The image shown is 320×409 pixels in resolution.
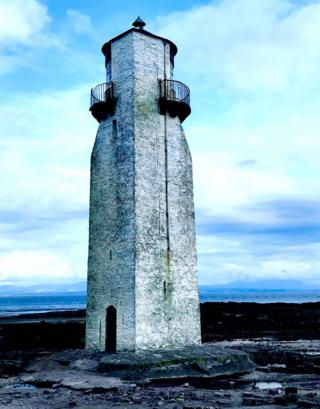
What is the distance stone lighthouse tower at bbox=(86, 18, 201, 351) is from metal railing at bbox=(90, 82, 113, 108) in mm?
48

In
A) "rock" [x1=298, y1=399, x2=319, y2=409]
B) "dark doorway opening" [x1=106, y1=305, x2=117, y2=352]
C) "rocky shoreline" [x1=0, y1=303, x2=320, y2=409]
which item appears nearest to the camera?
"rock" [x1=298, y1=399, x2=319, y2=409]

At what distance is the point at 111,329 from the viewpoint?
20.2m

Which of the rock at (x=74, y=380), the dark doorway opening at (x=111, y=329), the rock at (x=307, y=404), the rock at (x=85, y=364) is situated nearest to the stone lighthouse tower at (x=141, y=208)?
the dark doorway opening at (x=111, y=329)

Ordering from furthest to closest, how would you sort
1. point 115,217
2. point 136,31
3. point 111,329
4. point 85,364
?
point 136,31 → point 115,217 → point 111,329 → point 85,364

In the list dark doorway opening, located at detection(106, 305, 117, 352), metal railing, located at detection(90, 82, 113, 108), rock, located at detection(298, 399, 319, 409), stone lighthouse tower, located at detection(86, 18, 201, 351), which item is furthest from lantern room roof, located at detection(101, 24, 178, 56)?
rock, located at detection(298, 399, 319, 409)

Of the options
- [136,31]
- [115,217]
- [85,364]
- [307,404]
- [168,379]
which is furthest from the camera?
[136,31]

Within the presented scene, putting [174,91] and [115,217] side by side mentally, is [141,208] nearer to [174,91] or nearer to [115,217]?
[115,217]

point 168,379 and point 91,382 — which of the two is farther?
point 168,379

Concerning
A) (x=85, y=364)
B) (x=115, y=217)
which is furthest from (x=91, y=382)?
(x=115, y=217)

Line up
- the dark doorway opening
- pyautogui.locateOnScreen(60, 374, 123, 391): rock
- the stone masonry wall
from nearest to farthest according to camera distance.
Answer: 1. pyautogui.locateOnScreen(60, 374, 123, 391): rock
2. the stone masonry wall
3. the dark doorway opening

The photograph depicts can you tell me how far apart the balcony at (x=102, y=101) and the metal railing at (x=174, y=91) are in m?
2.22

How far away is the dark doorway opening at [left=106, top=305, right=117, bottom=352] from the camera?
20078 millimetres

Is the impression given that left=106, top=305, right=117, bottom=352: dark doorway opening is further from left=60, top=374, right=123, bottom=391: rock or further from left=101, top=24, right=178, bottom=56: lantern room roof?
left=101, top=24, right=178, bottom=56: lantern room roof

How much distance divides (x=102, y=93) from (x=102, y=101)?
56 cm
